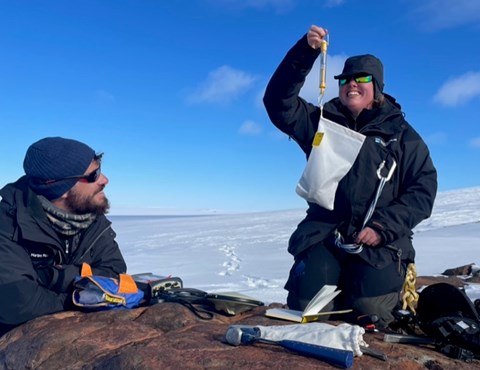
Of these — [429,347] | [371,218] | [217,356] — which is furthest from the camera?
[371,218]

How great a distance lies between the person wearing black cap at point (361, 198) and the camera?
3.44 meters

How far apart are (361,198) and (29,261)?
2395mm

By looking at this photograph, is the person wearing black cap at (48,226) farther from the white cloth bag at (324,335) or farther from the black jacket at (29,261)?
the white cloth bag at (324,335)

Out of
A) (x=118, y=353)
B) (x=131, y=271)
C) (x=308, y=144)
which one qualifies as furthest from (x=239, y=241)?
(x=118, y=353)

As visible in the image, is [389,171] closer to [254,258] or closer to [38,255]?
[38,255]

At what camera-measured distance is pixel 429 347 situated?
249 centimetres

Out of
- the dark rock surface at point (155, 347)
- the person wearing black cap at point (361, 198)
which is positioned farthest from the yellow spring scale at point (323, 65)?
the dark rock surface at point (155, 347)

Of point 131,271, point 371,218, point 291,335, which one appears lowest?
point 131,271

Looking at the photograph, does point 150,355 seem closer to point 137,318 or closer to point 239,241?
point 137,318

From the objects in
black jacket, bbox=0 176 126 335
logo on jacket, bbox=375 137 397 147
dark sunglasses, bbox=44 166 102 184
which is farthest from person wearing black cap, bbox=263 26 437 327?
black jacket, bbox=0 176 126 335

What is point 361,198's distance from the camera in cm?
361

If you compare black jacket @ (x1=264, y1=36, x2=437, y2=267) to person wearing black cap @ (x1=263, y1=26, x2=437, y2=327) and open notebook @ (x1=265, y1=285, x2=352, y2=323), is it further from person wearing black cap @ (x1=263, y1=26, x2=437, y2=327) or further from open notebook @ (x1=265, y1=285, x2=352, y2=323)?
open notebook @ (x1=265, y1=285, x2=352, y2=323)

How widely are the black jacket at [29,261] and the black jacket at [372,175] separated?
1.70 m

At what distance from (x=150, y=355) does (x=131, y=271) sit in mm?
9283
